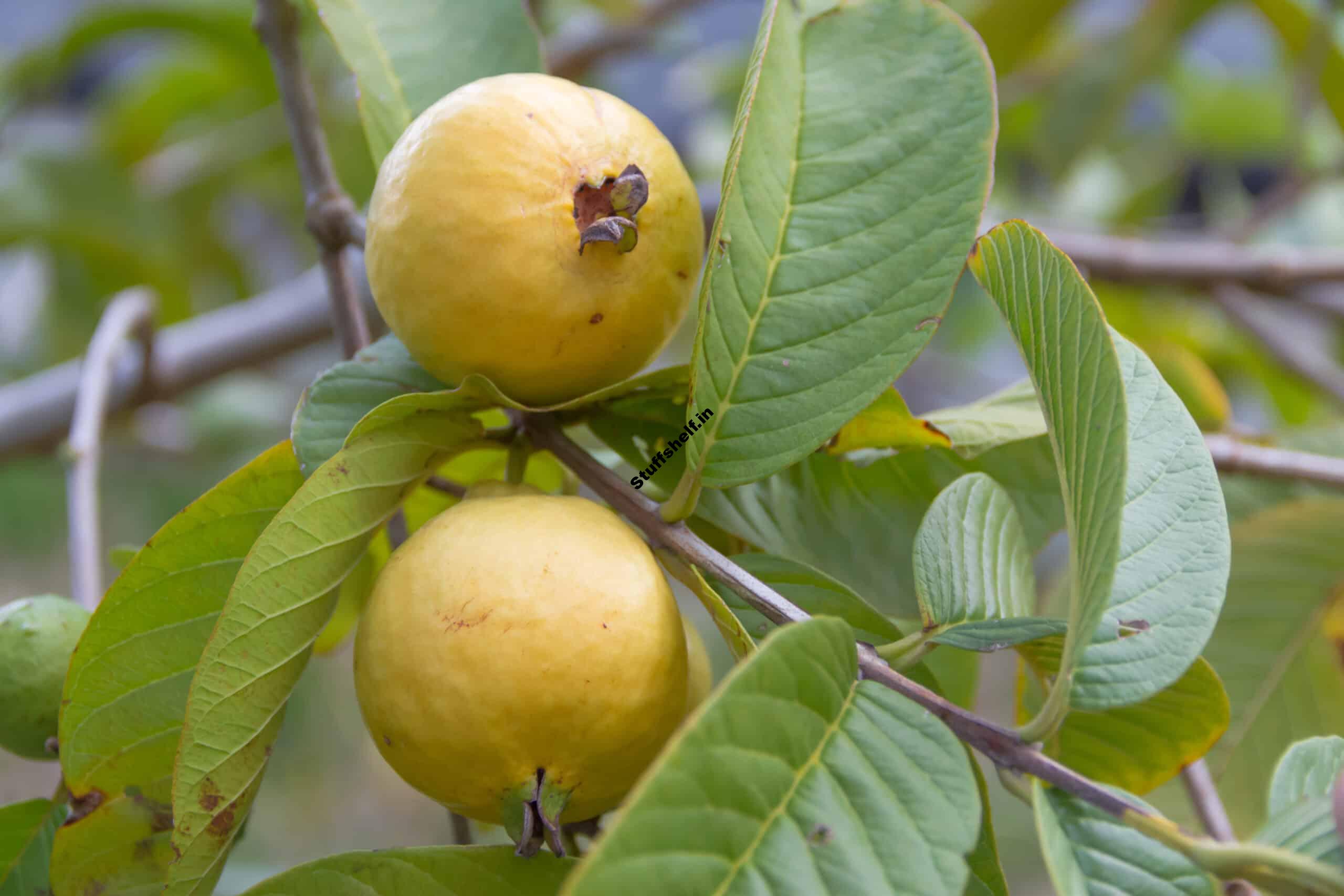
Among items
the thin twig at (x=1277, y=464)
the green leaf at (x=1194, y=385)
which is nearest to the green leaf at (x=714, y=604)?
the thin twig at (x=1277, y=464)

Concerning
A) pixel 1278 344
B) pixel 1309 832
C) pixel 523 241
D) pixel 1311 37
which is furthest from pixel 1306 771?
A: pixel 1311 37

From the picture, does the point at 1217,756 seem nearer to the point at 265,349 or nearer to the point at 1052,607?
the point at 1052,607

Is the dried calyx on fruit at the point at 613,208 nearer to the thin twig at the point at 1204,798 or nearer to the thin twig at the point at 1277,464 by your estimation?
the thin twig at the point at 1204,798

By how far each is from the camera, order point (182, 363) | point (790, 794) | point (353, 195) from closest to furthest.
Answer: point (790, 794), point (182, 363), point (353, 195)

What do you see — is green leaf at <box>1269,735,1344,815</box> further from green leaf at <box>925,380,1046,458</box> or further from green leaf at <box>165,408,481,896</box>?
green leaf at <box>165,408,481,896</box>

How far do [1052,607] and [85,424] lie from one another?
87cm

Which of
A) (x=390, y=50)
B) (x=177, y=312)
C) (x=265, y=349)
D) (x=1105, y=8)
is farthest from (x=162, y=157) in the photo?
(x=1105, y=8)

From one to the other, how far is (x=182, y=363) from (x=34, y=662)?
747mm

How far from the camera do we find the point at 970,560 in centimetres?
51

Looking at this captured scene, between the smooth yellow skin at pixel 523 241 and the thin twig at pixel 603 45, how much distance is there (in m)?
1.19

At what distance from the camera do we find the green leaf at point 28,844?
2.08ft

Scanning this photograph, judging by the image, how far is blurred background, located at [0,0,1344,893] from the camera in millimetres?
1571

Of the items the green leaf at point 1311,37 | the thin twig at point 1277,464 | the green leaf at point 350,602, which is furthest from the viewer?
the green leaf at point 1311,37

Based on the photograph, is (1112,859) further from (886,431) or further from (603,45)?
(603,45)
